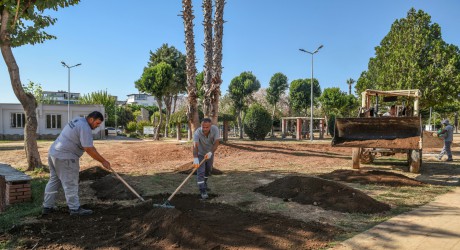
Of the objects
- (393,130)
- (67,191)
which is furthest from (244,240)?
(393,130)

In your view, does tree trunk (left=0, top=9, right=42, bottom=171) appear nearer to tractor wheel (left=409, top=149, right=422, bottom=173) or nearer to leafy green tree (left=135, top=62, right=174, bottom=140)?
tractor wheel (left=409, top=149, right=422, bottom=173)

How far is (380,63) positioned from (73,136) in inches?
978

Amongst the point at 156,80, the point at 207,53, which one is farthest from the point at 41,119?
the point at 207,53

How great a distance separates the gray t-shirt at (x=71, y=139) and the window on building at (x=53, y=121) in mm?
29639

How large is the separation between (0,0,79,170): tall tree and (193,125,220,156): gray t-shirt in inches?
200

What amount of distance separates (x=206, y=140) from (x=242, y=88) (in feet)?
112

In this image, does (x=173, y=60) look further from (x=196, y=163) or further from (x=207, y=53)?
(x=196, y=163)

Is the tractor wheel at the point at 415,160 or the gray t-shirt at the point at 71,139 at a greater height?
the gray t-shirt at the point at 71,139

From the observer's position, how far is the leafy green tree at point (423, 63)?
64.2 ft

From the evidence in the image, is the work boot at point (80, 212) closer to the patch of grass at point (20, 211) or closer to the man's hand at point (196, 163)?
the patch of grass at point (20, 211)

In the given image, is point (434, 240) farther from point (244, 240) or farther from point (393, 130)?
point (393, 130)

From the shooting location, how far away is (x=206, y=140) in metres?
6.88

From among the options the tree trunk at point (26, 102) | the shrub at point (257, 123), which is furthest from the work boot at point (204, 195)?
the shrub at point (257, 123)

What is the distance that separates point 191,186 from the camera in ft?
26.4
